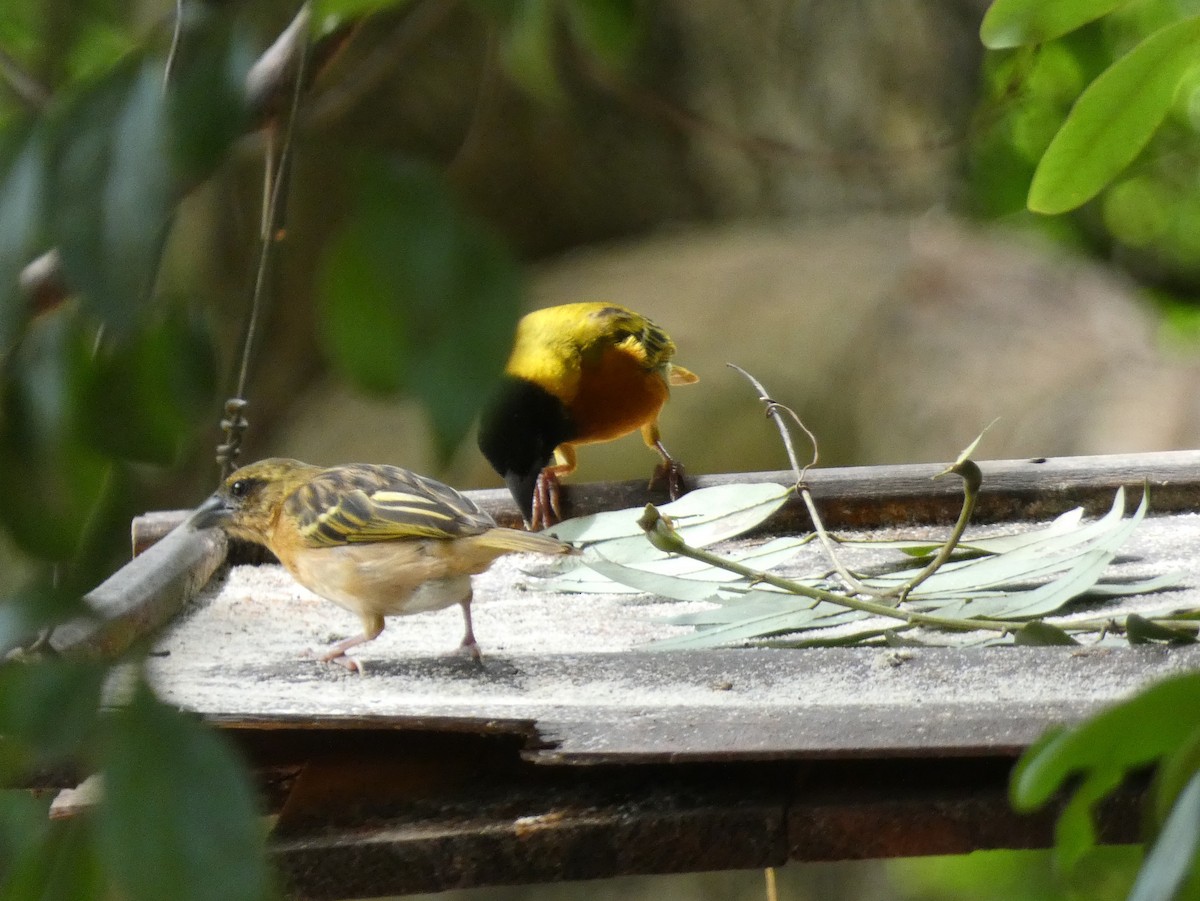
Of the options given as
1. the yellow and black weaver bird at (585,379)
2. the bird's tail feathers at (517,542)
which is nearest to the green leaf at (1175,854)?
the bird's tail feathers at (517,542)

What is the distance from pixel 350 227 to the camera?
0.64m

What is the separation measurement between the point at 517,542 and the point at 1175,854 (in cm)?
189

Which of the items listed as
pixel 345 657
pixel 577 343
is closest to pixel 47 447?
pixel 345 657

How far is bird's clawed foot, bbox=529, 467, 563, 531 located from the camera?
11.6 feet

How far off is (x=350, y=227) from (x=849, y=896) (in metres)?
7.11

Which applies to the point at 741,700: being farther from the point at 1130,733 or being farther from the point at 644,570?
the point at 1130,733

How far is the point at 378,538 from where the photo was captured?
265 centimetres

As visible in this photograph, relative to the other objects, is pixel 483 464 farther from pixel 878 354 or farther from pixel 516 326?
pixel 516 326

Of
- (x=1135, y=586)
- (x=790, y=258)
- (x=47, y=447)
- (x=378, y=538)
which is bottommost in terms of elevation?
(x=1135, y=586)

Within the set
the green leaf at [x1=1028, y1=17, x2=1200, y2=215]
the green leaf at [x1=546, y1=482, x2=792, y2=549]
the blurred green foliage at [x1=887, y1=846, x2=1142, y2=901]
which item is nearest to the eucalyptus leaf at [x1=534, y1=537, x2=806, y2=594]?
the green leaf at [x1=546, y1=482, x2=792, y2=549]

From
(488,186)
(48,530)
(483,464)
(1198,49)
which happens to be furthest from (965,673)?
(488,186)

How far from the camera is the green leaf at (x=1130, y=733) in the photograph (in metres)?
0.88

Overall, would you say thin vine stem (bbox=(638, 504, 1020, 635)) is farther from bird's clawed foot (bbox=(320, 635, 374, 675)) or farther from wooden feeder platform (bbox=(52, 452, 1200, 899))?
bird's clawed foot (bbox=(320, 635, 374, 675))

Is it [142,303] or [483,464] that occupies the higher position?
[142,303]
